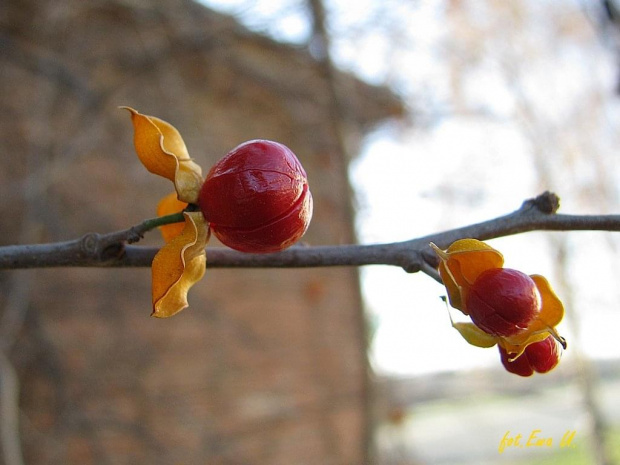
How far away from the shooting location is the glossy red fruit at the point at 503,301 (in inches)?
21.9

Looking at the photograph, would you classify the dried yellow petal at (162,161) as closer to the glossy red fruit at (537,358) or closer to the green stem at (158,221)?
the green stem at (158,221)

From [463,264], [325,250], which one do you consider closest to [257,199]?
[325,250]

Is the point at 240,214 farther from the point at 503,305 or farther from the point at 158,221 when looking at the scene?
the point at 503,305

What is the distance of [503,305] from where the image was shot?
55 centimetres

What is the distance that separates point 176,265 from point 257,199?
0.11 meters

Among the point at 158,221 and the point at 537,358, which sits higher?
the point at 158,221

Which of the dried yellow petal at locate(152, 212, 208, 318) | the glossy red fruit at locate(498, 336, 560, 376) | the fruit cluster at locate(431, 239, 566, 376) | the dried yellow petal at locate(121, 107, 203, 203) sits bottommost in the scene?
the glossy red fruit at locate(498, 336, 560, 376)

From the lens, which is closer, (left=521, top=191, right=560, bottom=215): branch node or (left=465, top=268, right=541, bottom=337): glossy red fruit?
(left=465, top=268, right=541, bottom=337): glossy red fruit

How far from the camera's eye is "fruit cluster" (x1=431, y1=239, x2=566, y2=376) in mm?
562

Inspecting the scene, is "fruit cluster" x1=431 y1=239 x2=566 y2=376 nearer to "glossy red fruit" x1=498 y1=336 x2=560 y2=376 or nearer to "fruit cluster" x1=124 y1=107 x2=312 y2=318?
"glossy red fruit" x1=498 y1=336 x2=560 y2=376

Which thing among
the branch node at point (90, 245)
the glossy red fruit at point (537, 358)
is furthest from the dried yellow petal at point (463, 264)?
the branch node at point (90, 245)

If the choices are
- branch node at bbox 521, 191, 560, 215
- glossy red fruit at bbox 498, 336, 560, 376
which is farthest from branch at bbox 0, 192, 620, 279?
glossy red fruit at bbox 498, 336, 560, 376

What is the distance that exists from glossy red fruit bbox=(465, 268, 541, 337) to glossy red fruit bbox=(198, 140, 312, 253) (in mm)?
205

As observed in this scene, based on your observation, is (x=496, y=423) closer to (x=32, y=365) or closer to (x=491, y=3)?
(x=491, y=3)
